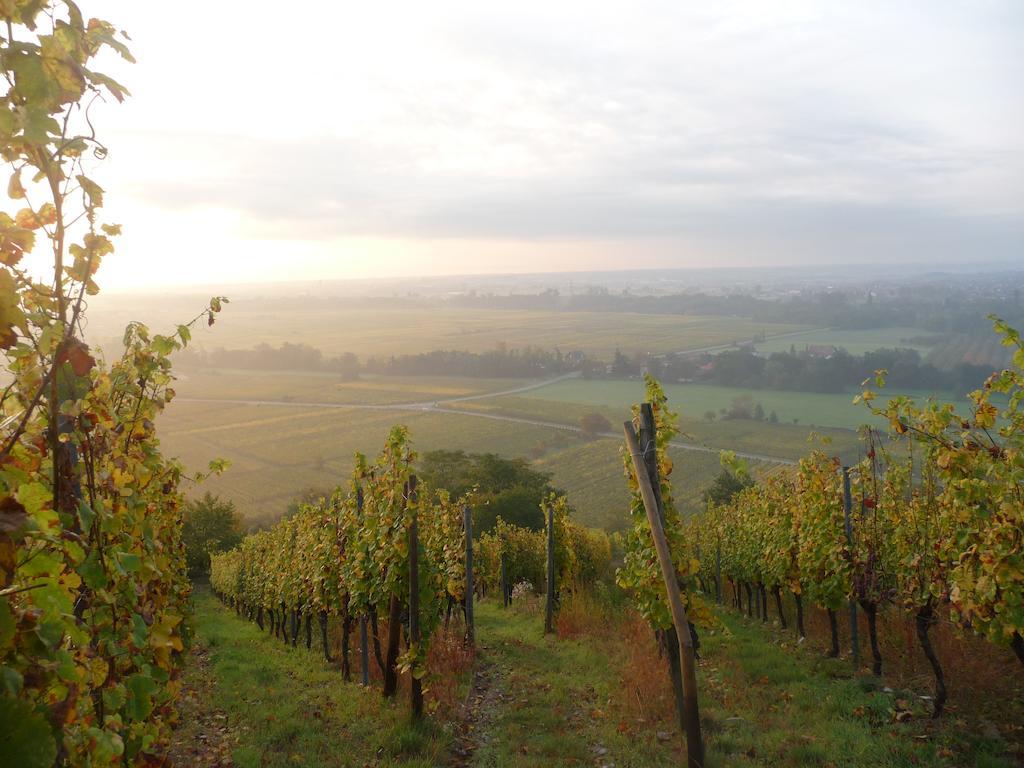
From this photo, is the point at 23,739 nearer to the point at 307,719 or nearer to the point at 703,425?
the point at 307,719

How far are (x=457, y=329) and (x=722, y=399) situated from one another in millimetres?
66490

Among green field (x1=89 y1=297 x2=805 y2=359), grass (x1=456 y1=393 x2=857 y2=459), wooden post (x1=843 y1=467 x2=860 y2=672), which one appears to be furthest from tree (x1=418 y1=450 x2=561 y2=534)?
green field (x1=89 y1=297 x2=805 y2=359)

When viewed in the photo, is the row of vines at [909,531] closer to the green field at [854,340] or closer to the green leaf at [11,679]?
the green leaf at [11,679]

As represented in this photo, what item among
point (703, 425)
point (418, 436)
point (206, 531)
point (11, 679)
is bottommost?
point (206, 531)

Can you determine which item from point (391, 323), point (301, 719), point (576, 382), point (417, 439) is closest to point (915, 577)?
point (301, 719)

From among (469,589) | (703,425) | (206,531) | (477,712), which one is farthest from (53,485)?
(703,425)

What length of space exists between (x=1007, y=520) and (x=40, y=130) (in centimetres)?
636

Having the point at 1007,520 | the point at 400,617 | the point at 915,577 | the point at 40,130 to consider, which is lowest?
the point at 400,617

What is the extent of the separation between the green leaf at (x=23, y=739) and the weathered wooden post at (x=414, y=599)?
18.2 ft

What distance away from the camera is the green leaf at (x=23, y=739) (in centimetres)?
126

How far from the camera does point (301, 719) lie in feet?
22.5

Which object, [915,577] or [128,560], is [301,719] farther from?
[915,577]

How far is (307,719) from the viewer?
6.88 metres

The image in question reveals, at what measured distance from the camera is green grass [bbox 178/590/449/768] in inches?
230
